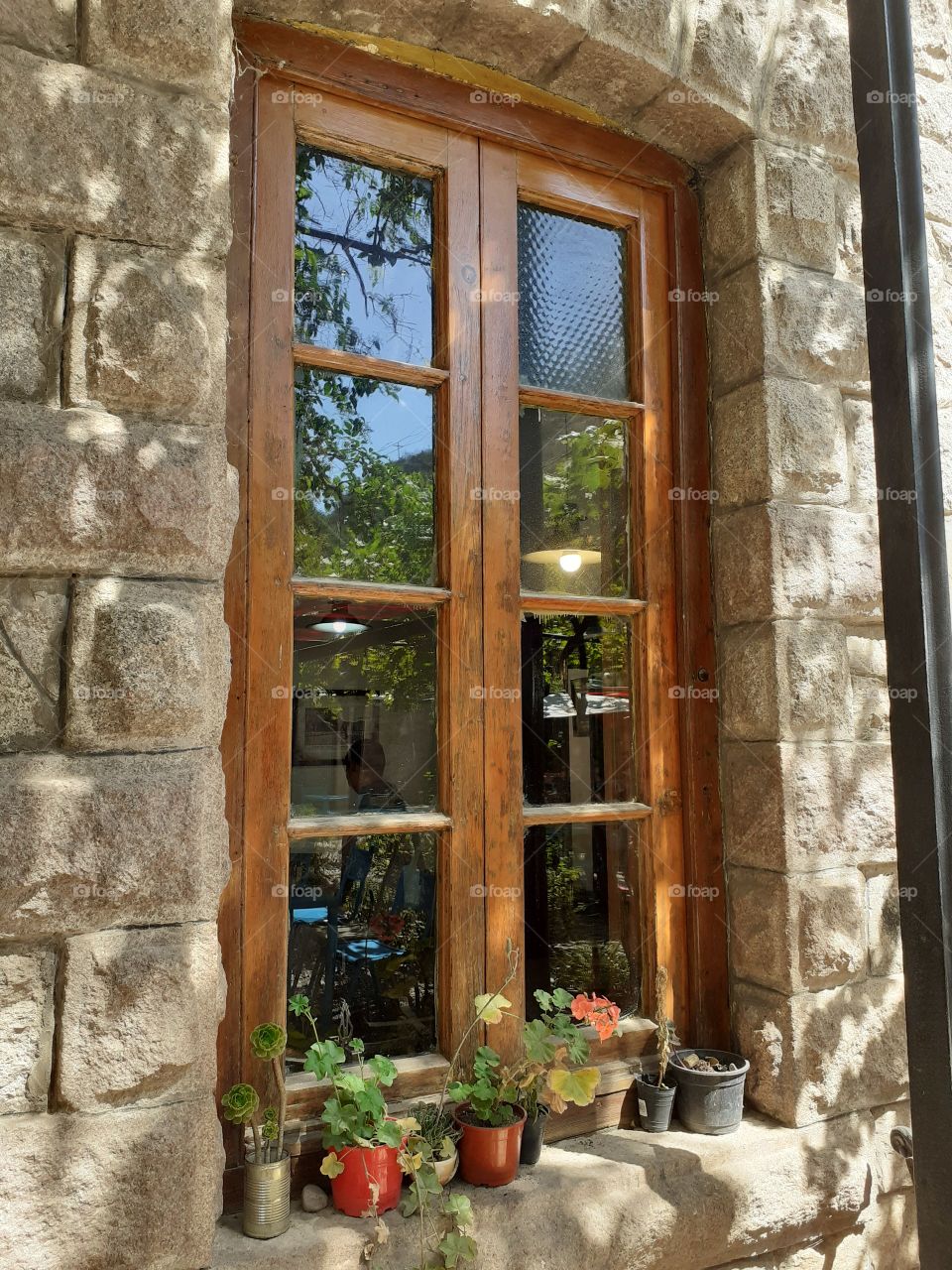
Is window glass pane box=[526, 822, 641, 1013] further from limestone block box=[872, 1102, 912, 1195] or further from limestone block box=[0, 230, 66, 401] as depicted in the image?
limestone block box=[0, 230, 66, 401]

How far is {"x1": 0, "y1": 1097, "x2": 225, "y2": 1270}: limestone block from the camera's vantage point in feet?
4.36

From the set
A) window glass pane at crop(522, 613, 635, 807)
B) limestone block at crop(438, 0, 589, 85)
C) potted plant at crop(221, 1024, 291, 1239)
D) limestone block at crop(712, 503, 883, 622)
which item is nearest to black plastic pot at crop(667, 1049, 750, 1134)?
window glass pane at crop(522, 613, 635, 807)

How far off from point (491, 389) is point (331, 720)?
83cm

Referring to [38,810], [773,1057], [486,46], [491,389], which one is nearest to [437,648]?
[491,389]

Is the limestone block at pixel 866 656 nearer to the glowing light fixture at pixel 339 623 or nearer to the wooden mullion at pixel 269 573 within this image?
the glowing light fixture at pixel 339 623

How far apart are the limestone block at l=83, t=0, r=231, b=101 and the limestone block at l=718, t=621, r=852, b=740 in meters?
1.58

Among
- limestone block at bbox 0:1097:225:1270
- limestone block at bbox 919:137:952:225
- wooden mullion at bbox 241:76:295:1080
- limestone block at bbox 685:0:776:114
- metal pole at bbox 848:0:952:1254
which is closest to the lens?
limestone block at bbox 0:1097:225:1270

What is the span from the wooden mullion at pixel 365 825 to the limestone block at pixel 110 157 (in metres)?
1.06

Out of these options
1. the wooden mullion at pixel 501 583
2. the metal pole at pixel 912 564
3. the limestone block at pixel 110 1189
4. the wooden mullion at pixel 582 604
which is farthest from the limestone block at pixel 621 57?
the limestone block at pixel 110 1189

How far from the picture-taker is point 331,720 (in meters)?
1.92

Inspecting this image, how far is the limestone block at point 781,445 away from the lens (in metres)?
2.25

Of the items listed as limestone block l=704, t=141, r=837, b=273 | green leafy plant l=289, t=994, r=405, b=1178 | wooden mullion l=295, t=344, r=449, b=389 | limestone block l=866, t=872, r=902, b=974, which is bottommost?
green leafy plant l=289, t=994, r=405, b=1178

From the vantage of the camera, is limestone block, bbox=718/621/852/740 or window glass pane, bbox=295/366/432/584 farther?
limestone block, bbox=718/621/852/740

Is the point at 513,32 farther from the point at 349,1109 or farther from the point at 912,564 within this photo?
the point at 349,1109
